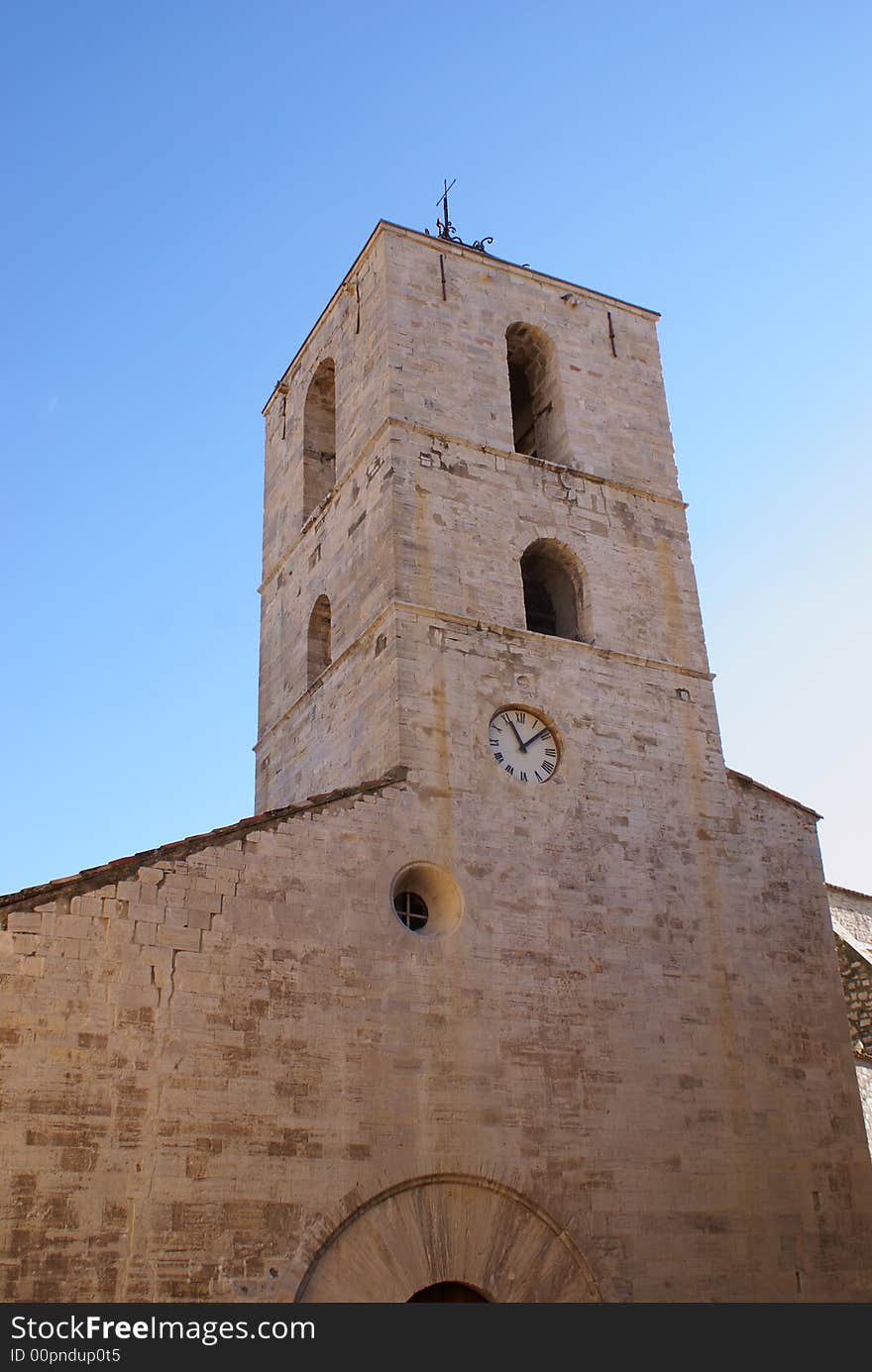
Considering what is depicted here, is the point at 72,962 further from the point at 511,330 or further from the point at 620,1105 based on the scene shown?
the point at 511,330

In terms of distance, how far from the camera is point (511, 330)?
57.2 ft

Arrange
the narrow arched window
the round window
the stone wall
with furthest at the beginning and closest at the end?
the narrow arched window → the stone wall → the round window

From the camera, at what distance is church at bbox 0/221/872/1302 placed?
33.2ft

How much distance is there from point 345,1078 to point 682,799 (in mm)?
5353

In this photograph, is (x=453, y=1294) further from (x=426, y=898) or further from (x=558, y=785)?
(x=558, y=785)

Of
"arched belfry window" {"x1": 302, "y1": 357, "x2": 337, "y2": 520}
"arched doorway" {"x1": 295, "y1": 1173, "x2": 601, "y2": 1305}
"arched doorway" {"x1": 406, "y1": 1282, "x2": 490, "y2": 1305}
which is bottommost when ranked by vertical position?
"arched doorway" {"x1": 406, "y1": 1282, "x2": 490, "y2": 1305}

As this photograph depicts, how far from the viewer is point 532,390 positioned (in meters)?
17.6

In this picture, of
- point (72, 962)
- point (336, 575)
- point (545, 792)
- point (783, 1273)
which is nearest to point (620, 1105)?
point (783, 1273)

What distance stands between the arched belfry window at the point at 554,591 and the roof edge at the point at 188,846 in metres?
3.66

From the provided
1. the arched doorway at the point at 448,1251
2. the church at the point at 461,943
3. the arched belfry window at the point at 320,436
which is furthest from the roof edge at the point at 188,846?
the arched belfry window at the point at 320,436

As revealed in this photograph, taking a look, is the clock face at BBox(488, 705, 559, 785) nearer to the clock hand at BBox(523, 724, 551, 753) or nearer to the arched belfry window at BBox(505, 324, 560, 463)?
the clock hand at BBox(523, 724, 551, 753)

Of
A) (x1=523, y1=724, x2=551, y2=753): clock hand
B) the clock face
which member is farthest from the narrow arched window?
(x1=523, y1=724, x2=551, y2=753): clock hand

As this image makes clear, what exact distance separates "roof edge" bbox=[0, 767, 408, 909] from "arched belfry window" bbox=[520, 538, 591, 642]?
366 cm
